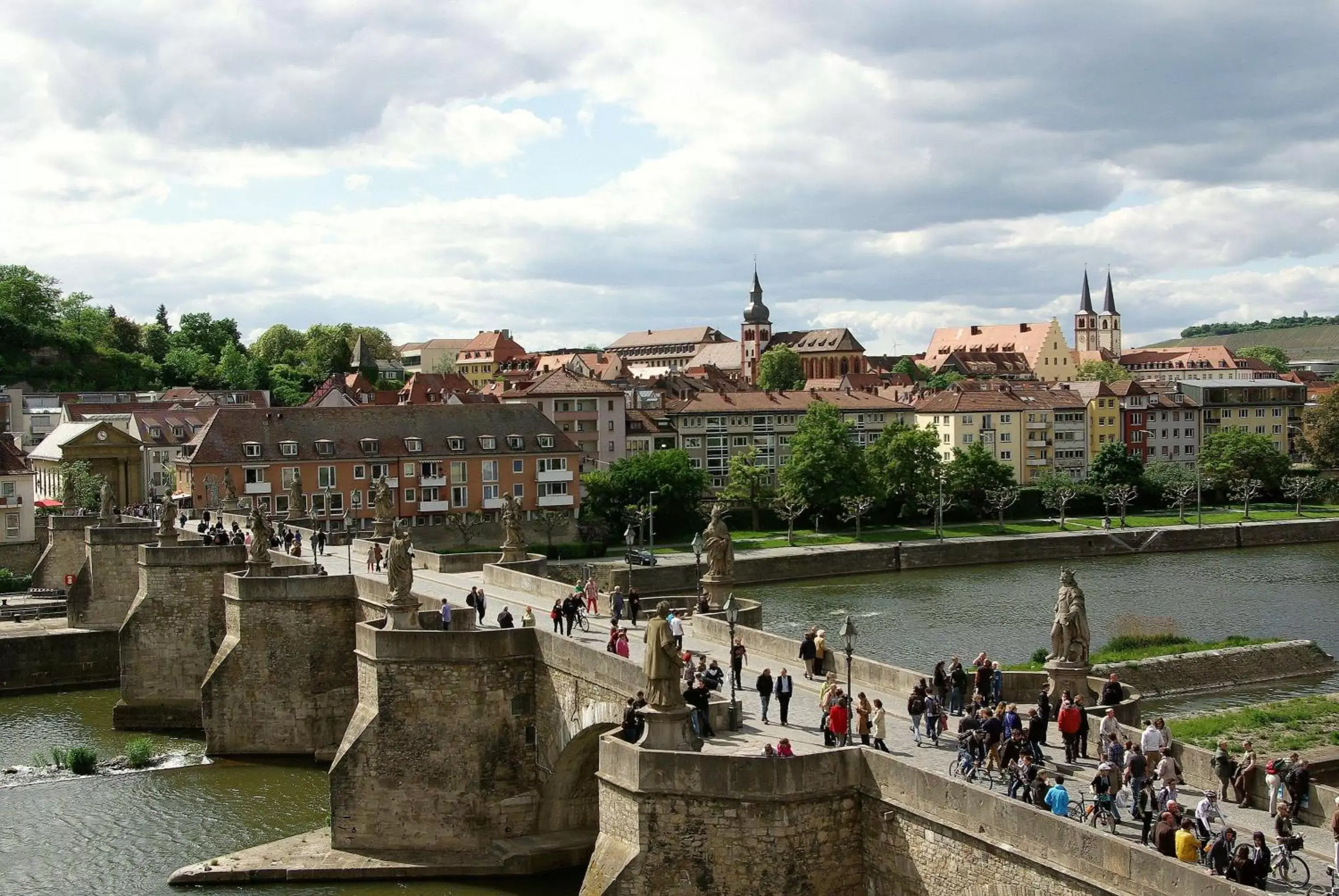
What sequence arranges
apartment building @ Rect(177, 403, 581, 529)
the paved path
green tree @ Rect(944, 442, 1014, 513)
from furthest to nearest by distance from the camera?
1. green tree @ Rect(944, 442, 1014, 513)
2. apartment building @ Rect(177, 403, 581, 529)
3. the paved path

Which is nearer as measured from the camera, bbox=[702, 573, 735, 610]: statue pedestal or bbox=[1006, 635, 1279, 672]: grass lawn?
bbox=[702, 573, 735, 610]: statue pedestal

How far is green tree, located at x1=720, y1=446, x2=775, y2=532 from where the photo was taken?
101250 millimetres

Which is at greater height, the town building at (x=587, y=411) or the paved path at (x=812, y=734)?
the town building at (x=587, y=411)

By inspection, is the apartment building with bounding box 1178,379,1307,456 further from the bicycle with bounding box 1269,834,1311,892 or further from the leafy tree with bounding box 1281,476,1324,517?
the bicycle with bounding box 1269,834,1311,892

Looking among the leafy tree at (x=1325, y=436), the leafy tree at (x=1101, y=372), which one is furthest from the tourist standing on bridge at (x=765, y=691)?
the leafy tree at (x=1101, y=372)

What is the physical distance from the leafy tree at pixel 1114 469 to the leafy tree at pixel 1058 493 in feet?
5.75

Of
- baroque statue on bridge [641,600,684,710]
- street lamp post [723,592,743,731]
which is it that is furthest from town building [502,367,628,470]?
baroque statue on bridge [641,600,684,710]

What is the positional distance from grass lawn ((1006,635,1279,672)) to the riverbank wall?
2488cm

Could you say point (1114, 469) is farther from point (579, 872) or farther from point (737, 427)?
point (579, 872)

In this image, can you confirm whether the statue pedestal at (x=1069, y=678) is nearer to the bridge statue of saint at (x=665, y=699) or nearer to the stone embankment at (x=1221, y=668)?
the bridge statue of saint at (x=665, y=699)

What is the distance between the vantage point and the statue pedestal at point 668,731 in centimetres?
2198

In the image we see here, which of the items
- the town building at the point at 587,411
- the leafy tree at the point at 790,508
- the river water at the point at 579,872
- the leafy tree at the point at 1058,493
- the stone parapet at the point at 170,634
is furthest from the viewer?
the town building at the point at 587,411

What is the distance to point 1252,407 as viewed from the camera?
448 feet

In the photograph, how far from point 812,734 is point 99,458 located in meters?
70.8
